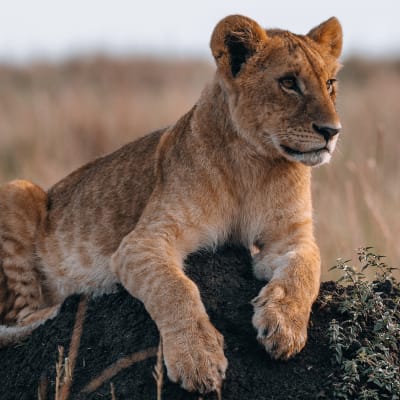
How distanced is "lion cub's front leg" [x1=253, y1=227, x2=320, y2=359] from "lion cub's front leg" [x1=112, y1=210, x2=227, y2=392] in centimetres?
25

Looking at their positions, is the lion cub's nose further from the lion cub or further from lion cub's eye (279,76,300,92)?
lion cub's eye (279,76,300,92)

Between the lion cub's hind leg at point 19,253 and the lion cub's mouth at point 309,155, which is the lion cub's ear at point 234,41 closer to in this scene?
the lion cub's mouth at point 309,155

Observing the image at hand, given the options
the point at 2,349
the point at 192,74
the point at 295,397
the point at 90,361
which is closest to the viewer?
the point at 295,397

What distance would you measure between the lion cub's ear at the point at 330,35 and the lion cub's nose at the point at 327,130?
34.1 inches

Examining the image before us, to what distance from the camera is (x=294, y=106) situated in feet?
15.9

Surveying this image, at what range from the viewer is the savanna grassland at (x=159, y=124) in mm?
8492

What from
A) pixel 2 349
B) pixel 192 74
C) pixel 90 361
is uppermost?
pixel 90 361

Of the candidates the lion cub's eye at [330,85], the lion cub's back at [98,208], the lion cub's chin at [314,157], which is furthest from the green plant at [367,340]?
the lion cub's back at [98,208]

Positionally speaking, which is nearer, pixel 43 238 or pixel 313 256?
pixel 313 256

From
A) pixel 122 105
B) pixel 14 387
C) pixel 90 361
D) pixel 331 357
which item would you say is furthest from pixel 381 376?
pixel 122 105

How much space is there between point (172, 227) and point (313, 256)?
31.3 inches

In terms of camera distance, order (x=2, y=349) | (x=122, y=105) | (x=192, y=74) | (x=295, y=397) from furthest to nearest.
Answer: (x=192, y=74) < (x=122, y=105) < (x=2, y=349) < (x=295, y=397)

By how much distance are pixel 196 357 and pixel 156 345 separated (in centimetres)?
36

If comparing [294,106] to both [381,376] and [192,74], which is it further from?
[192,74]
